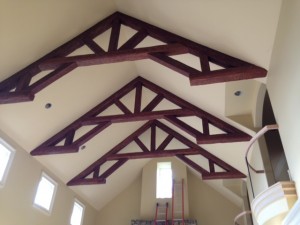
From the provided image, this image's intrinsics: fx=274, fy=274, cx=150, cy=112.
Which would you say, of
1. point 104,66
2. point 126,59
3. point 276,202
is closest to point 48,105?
point 104,66

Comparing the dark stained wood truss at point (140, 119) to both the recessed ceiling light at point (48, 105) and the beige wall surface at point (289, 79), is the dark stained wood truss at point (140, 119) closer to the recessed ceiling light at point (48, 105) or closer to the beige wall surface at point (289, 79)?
the recessed ceiling light at point (48, 105)

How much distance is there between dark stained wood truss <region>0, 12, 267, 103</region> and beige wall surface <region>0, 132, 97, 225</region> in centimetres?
118

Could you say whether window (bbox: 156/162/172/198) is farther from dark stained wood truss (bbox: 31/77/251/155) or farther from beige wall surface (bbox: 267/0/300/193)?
beige wall surface (bbox: 267/0/300/193)

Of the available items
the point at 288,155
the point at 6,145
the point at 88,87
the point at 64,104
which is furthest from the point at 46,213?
→ the point at 288,155

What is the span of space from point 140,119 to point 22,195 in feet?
9.18

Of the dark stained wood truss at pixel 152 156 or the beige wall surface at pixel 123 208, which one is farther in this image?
the beige wall surface at pixel 123 208

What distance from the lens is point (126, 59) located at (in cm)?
437

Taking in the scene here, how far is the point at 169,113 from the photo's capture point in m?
5.94

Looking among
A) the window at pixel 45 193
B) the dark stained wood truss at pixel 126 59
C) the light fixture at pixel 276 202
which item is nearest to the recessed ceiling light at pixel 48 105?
the dark stained wood truss at pixel 126 59

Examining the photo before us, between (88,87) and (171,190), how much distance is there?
15.2 feet

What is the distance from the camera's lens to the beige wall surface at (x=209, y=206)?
8.24m

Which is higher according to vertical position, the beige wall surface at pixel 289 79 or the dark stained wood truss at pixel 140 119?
the dark stained wood truss at pixel 140 119

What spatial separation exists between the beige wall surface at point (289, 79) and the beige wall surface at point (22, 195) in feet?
15.1

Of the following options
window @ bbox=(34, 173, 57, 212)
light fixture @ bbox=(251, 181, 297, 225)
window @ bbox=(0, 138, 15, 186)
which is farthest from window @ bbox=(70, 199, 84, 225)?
light fixture @ bbox=(251, 181, 297, 225)
